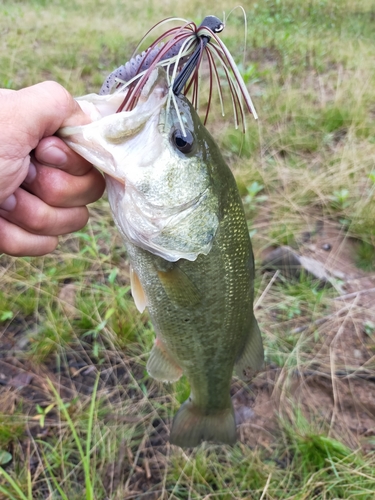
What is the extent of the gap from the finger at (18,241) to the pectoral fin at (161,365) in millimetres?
608

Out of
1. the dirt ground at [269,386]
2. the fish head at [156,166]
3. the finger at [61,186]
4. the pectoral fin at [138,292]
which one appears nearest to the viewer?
the fish head at [156,166]

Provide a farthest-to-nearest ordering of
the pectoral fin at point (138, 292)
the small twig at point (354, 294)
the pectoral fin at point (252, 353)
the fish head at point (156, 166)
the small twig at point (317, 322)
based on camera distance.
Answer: the small twig at point (354, 294) → the small twig at point (317, 322) → the pectoral fin at point (252, 353) → the pectoral fin at point (138, 292) → the fish head at point (156, 166)

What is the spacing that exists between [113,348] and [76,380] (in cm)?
26

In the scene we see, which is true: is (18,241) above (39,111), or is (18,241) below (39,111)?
below

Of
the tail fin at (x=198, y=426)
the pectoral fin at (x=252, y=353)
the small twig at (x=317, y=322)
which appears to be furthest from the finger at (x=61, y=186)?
the small twig at (x=317, y=322)

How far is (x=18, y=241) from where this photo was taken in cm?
144

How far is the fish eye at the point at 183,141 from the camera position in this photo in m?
1.09

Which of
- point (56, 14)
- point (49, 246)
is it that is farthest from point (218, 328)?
point (56, 14)

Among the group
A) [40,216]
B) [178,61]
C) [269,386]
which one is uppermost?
[178,61]

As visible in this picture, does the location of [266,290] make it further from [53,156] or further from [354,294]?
[53,156]

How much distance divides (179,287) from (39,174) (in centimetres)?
60

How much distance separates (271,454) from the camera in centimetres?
190

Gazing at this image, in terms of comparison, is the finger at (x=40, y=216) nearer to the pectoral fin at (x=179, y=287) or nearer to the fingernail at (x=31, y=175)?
the fingernail at (x=31, y=175)

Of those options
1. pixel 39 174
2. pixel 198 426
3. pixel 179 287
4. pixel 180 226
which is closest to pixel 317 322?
pixel 198 426
